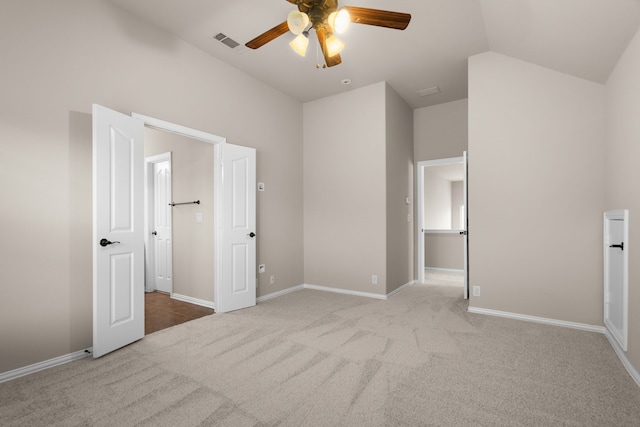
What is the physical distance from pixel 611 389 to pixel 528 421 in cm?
84

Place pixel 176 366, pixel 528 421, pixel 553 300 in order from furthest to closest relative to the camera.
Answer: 1. pixel 553 300
2. pixel 176 366
3. pixel 528 421

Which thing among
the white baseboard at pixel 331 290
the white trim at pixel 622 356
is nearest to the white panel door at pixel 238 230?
the white baseboard at pixel 331 290

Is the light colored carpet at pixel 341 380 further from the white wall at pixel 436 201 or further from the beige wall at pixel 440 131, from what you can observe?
the white wall at pixel 436 201

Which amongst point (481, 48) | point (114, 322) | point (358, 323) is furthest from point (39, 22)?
point (481, 48)

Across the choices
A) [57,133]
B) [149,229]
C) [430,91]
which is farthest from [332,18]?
[149,229]

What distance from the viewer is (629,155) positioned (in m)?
2.42

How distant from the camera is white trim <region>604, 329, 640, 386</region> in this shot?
7.11 ft

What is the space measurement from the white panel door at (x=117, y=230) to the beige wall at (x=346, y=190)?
2765 mm

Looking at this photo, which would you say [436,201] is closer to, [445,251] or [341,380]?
[445,251]

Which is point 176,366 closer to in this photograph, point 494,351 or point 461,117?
point 494,351

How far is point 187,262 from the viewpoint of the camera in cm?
443

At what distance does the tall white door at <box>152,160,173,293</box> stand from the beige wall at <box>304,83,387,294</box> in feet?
7.23

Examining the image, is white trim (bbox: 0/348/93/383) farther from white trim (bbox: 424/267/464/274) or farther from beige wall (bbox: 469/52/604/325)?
white trim (bbox: 424/267/464/274)

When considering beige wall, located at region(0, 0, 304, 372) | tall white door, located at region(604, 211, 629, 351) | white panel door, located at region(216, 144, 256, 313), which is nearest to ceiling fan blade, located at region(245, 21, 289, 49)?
beige wall, located at region(0, 0, 304, 372)
